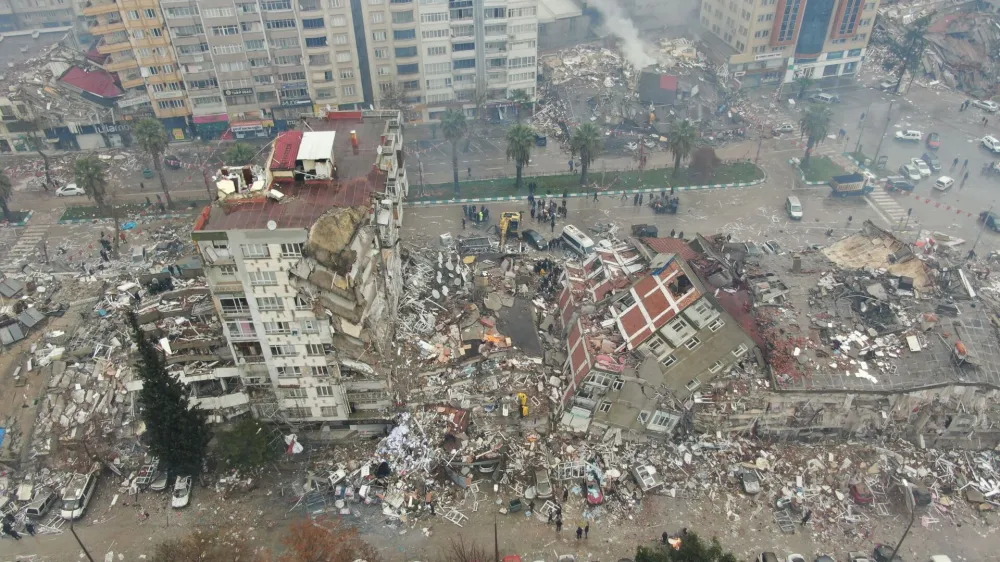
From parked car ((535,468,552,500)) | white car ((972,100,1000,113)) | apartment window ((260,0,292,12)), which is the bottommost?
parked car ((535,468,552,500))

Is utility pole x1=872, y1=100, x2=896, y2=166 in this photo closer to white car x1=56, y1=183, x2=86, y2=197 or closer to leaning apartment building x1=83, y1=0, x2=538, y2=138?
leaning apartment building x1=83, y1=0, x2=538, y2=138

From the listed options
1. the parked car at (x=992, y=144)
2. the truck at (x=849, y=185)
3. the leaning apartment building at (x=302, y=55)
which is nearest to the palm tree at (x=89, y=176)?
the leaning apartment building at (x=302, y=55)

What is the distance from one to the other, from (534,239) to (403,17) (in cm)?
3574

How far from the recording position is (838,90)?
96.6 meters

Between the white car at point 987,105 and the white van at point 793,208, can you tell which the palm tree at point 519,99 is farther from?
the white car at point 987,105

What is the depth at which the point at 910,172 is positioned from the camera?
76125mm

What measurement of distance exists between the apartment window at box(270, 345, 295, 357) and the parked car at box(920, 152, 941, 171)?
246 ft

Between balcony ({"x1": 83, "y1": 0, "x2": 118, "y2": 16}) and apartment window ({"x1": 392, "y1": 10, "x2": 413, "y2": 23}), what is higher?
balcony ({"x1": 83, "y1": 0, "x2": 118, "y2": 16})

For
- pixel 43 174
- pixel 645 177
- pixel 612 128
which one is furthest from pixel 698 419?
pixel 43 174

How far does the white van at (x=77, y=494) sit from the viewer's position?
42000mm

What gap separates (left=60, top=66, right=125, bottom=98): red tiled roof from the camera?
Result: 85312 mm

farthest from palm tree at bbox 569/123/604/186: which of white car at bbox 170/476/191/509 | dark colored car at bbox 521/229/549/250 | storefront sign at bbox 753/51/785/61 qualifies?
white car at bbox 170/476/191/509

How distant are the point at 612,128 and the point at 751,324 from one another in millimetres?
46368

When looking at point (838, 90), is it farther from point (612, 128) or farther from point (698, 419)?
point (698, 419)
